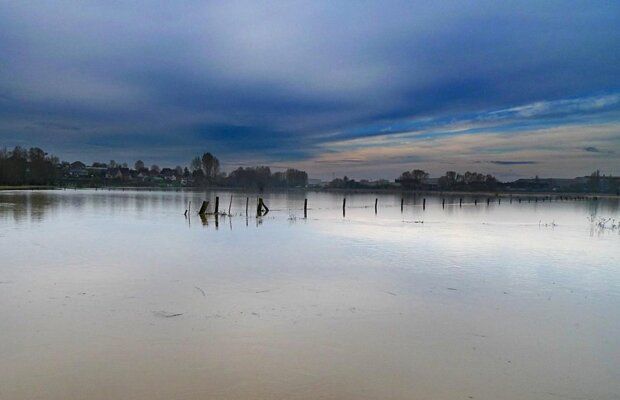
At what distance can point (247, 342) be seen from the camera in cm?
682

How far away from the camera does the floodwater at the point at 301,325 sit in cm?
552

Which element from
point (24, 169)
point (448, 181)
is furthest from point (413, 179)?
point (24, 169)

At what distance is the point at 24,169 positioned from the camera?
96188 millimetres

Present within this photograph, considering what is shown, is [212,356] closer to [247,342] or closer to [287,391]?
[247,342]

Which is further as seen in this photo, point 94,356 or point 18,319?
point 18,319

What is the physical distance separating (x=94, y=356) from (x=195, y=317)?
80.8 inches

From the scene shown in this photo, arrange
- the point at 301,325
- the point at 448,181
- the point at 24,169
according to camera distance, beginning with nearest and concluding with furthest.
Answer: the point at 301,325 < the point at 24,169 < the point at 448,181

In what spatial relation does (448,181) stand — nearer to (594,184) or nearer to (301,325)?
(594,184)

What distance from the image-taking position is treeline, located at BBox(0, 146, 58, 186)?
88.5 metres

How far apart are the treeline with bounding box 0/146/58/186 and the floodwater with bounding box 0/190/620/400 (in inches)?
3505

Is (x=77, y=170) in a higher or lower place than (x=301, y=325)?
higher

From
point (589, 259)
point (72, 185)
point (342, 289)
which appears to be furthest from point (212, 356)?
point (72, 185)

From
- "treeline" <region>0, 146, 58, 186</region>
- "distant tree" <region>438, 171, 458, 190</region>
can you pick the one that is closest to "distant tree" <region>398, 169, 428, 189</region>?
"distant tree" <region>438, 171, 458, 190</region>

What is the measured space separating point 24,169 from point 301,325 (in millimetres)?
108523
